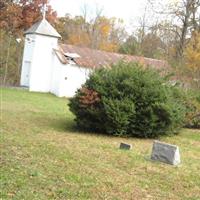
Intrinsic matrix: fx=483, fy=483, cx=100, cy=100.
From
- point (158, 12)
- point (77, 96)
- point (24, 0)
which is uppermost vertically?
point (158, 12)

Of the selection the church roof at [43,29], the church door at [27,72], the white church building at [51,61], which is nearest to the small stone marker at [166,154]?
the white church building at [51,61]

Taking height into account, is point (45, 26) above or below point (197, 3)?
below

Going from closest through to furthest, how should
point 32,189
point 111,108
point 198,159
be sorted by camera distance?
point 32,189 → point 198,159 → point 111,108

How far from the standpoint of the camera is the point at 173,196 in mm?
7758

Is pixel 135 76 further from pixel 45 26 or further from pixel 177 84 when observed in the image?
pixel 45 26

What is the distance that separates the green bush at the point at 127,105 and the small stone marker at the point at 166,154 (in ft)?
13.4

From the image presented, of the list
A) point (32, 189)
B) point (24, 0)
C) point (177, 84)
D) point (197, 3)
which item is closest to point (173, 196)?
point (32, 189)

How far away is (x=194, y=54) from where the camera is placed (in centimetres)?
2919

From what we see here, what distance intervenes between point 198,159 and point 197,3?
82.6 ft

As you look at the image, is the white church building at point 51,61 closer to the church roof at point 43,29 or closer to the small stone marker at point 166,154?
the church roof at point 43,29

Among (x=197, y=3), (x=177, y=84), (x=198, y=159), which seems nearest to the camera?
(x=198, y=159)

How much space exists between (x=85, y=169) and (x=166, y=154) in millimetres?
2225

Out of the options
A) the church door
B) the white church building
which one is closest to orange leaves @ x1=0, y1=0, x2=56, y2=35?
the white church building

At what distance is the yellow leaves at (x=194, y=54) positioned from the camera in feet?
85.6
